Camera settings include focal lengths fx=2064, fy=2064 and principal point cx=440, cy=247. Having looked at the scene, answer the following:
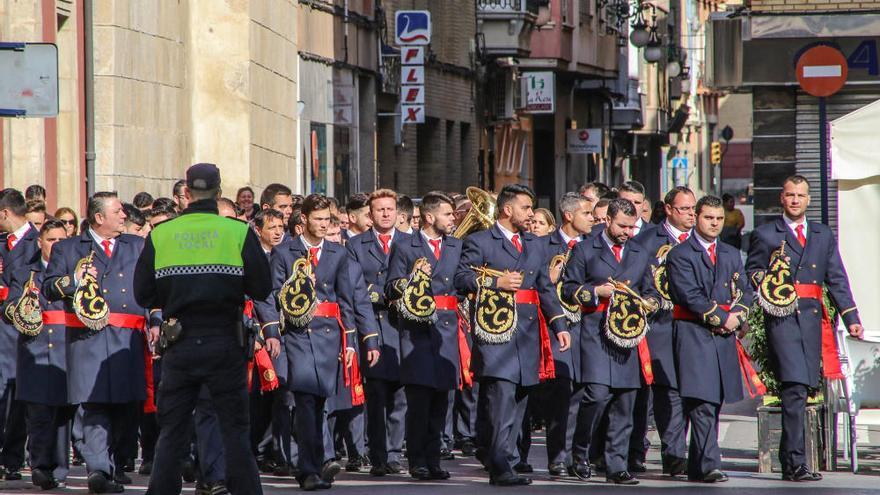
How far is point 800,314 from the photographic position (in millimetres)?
13555

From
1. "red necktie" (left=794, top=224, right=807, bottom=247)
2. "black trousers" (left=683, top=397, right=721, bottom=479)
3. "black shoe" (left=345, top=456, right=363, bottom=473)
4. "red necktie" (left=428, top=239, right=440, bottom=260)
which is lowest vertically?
"black shoe" (left=345, top=456, right=363, bottom=473)

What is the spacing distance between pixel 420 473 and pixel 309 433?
3.20ft

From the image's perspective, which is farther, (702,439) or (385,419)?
(385,419)

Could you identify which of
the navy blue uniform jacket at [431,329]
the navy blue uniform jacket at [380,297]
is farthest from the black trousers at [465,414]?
the navy blue uniform jacket at [431,329]

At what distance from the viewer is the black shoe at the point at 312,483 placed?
13.0 metres

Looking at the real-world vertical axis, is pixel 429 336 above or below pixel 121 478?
above

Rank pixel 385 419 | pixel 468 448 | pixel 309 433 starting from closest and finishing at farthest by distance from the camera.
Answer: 1. pixel 309 433
2. pixel 385 419
3. pixel 468 448

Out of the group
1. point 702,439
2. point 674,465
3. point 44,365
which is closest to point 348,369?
point 44,365

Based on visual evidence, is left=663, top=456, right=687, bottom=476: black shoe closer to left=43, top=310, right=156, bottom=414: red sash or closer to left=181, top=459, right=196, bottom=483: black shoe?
left=181, top=459, right=196, bottom=483: black shoe

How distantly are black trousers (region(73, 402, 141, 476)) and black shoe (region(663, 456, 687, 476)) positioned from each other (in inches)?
140

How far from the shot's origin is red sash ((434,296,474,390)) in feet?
46.7

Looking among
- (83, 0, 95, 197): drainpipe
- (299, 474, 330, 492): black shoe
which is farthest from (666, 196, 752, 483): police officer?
(83, 0, 95, 197): drainpipe

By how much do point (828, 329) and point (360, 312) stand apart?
3.12m

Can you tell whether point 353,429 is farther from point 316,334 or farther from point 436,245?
point 436,245
